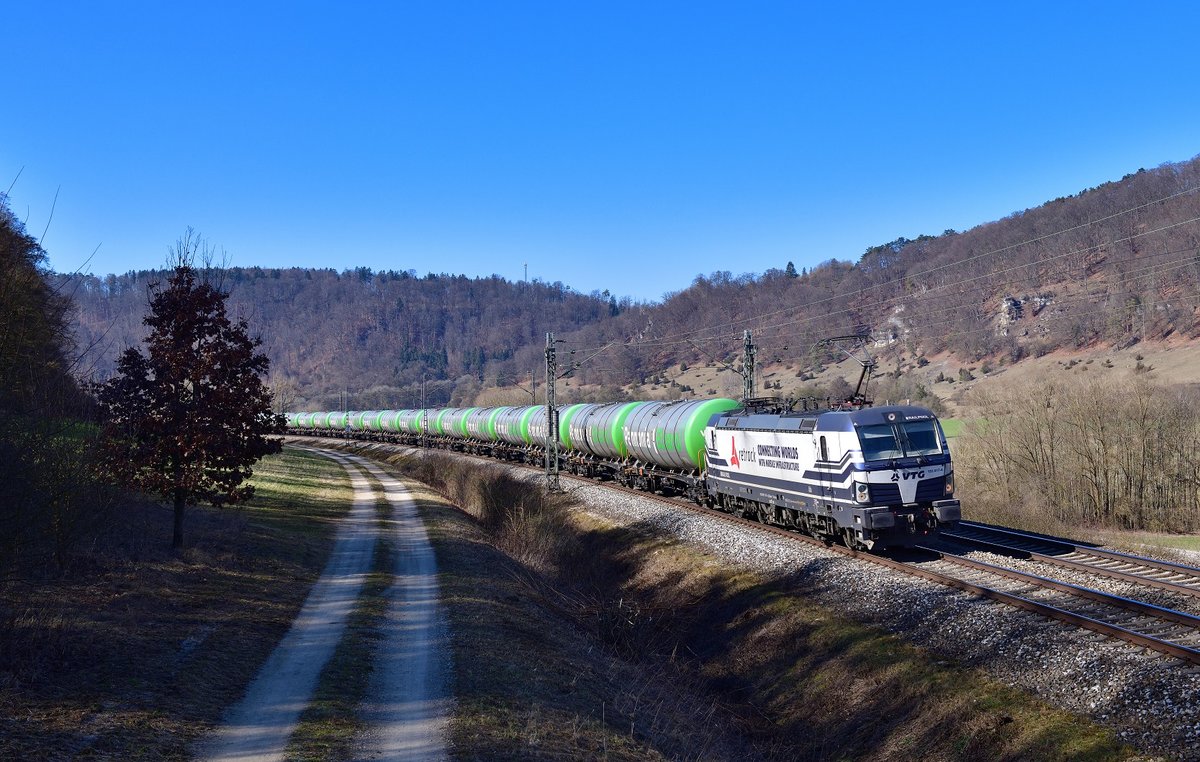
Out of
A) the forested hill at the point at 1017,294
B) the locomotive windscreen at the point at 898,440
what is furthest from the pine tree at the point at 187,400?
the forested hill at the point at 1017,294

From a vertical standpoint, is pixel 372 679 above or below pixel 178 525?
below

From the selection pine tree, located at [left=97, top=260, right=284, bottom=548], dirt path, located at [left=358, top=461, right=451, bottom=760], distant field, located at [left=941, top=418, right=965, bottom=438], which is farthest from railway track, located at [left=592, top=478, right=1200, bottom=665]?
distant field, located at [left=941, top=418, right=965, bottom=438]

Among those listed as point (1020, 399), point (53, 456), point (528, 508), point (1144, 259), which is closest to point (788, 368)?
point (1144, 259)

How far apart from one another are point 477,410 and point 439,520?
107ft

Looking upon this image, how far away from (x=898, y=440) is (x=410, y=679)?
12307 millimetres

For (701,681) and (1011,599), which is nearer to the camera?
(1011,599)

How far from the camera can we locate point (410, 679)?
39.6 feet

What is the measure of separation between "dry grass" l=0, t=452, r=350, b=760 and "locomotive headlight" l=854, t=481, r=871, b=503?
12095mm

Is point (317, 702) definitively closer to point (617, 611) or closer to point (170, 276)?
point (617, 611)

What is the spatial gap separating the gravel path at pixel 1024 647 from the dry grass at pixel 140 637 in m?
10.7

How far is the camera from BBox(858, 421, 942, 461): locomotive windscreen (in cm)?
1914

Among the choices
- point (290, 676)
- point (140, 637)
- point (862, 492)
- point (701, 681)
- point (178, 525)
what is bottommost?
point (701, 681)

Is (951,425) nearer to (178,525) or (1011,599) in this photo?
(1011,599)

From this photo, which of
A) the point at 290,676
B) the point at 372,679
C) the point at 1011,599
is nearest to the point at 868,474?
the point at 1011,599
